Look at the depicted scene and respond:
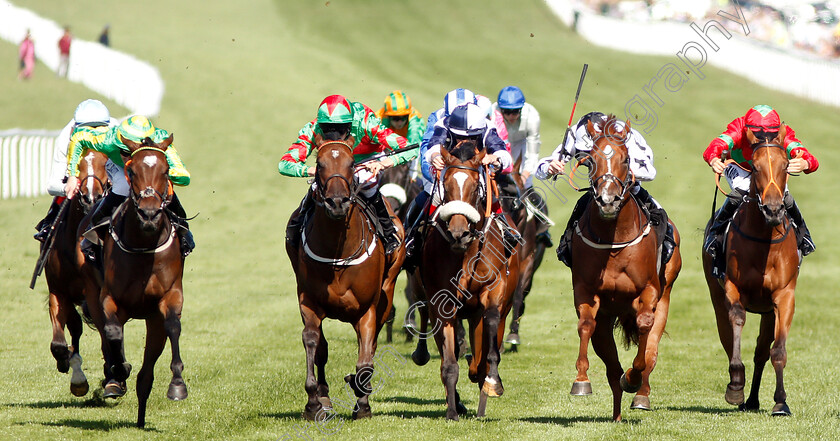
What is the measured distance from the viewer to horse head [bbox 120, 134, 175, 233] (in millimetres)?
7574

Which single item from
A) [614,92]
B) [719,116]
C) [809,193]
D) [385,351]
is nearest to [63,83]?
[614,92]

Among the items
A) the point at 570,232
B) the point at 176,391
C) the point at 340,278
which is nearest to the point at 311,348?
the point at 340,278

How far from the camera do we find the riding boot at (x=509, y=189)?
10548 millimetres

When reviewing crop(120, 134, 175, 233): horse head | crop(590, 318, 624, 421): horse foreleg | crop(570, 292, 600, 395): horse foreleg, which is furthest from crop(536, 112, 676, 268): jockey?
crop(120, 134, 175, 233): horse head

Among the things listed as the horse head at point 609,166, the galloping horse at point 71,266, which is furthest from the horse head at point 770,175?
the galloping horse at point 71,266

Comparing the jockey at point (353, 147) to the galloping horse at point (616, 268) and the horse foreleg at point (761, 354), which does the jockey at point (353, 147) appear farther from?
the horse foreleg at point (761, 354)

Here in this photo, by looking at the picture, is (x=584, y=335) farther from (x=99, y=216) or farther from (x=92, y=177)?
(x=92, y=177)

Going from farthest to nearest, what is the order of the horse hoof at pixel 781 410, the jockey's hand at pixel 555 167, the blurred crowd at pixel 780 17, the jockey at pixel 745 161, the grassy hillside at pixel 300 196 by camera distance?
the blurred crowd at pixel 780 17 < the jockey at pixel 745 161 < the grassy hillside at pixel 300 196 < the horse hoof at pixel 781 410 < the jockey's hand at pixel 555 167

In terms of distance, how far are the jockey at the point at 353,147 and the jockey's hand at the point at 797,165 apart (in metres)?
3.15

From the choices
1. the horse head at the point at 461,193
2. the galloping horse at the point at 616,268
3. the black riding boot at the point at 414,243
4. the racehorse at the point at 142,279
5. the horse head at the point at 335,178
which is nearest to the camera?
the horse head at the point at 335,178

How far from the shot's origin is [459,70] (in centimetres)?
3612

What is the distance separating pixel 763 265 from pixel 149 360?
5.05 m

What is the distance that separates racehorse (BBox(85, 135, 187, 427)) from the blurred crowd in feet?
91.3

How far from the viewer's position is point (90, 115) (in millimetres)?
9727
